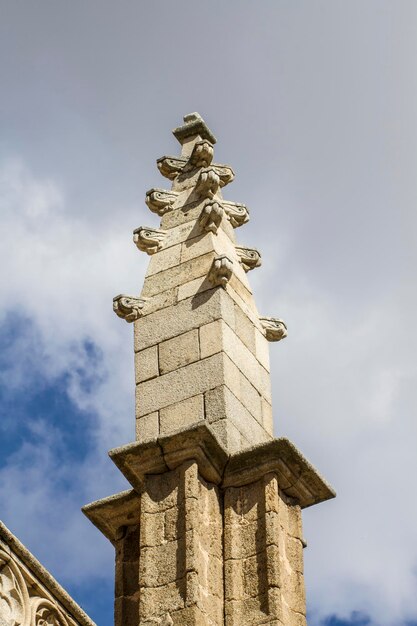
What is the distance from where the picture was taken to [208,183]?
44.0 ft

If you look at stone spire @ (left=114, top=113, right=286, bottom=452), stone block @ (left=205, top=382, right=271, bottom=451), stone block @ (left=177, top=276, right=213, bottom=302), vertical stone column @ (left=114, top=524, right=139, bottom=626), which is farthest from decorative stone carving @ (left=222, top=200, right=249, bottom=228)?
vertical stone column @ (left=114, top=524, right=139, bottom=626)

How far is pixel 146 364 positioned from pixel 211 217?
1.41 meters

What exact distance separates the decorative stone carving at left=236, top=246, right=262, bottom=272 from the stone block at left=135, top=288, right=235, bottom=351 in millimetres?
876

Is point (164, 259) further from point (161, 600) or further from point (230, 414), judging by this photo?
point (161, 600)

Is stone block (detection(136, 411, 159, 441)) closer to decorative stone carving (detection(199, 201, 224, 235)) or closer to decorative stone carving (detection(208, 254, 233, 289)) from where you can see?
decorative stone carving (detection(208, 254, 233, 289))

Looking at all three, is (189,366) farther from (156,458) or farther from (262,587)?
(262,587)

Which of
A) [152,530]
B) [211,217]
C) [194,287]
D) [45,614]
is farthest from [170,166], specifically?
[45,614]

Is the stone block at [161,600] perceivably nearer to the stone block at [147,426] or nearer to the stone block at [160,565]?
the stone block at [160,565]

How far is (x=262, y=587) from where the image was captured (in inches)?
420

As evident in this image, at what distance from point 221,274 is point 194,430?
165cm

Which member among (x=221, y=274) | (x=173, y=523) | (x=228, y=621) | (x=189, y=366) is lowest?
(x=228, y=621)

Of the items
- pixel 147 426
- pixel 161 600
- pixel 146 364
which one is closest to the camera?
pixel 161 600

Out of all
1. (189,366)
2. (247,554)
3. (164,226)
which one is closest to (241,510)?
(247,554)

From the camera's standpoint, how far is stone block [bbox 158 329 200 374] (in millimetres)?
12047
